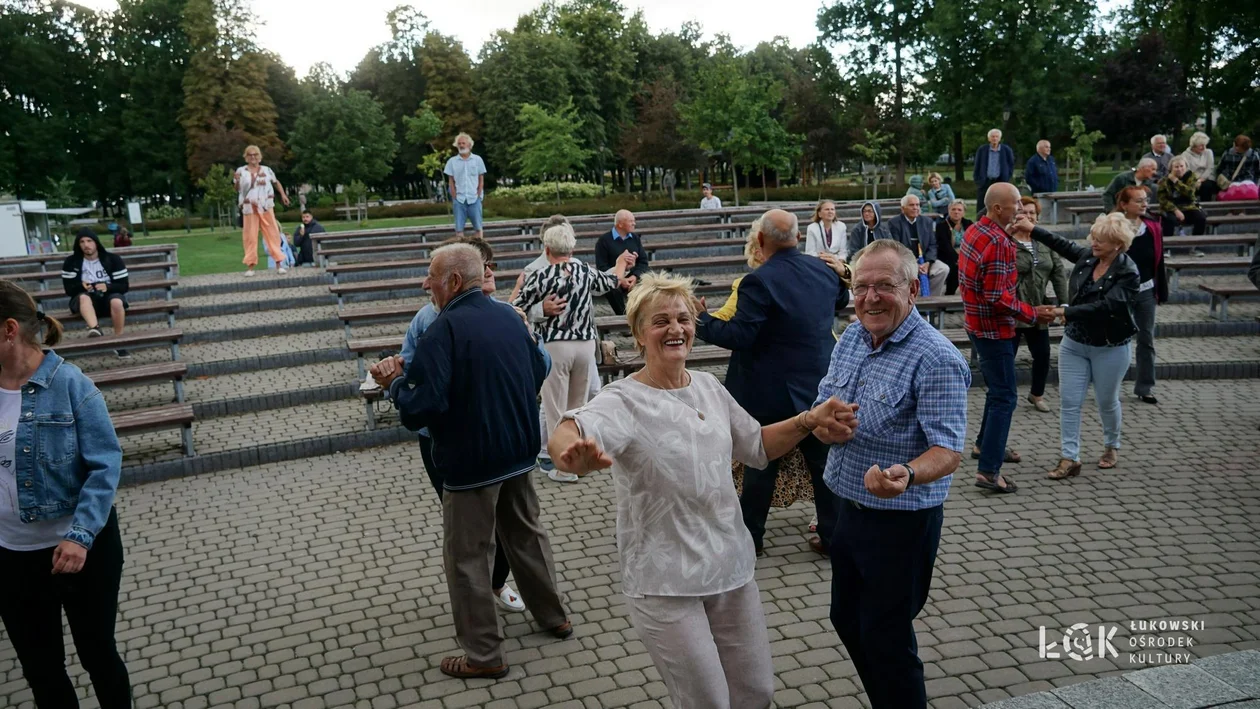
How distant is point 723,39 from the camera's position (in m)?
72.2

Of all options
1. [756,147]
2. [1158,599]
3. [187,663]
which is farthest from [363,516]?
[756,147]

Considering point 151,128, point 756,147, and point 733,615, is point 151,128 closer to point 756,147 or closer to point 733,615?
point 756,147

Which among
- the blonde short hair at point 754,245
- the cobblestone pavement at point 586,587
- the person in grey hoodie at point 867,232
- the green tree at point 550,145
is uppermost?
the green tree at point 550,145

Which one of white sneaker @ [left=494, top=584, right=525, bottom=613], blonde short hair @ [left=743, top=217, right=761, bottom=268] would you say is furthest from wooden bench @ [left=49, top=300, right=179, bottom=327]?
blonde short hair @ [left=743, top=217, right=761, bottom=268]

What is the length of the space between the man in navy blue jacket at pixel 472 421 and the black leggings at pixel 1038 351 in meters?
4.70

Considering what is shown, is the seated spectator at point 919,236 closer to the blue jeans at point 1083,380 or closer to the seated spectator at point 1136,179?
the seated spectator at point 1136,179

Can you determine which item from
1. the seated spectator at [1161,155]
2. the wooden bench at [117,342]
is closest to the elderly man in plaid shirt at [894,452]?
the wooden bench at [117,342]

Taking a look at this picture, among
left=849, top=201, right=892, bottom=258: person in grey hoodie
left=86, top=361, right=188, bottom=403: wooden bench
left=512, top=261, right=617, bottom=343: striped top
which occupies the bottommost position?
left=86, top=361, right=188, bottom=403: wooden bench

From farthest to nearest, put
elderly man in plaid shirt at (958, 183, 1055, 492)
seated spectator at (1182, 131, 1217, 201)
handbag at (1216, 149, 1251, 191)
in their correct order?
1. handbag at (1216, 149, 1251, 191)
2. seated spectator at (1182, 131, 1217, 201)
3. elderly man in plaid shirt at (958, 183, 1055, 492)

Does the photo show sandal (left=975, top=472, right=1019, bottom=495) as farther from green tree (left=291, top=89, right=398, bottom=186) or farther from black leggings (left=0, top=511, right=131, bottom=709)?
green tree (left=291, top=89, right=398, bottom=186)

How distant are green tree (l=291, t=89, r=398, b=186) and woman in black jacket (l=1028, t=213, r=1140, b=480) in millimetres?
41568

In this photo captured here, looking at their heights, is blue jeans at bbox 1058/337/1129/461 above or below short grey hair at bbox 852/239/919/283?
below

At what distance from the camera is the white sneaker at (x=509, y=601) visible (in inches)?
223

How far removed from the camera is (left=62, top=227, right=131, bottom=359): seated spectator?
1216 centimetres
